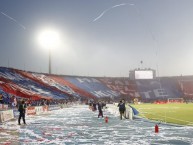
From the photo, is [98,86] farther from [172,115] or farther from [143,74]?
[172,115]

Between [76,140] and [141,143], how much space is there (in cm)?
336

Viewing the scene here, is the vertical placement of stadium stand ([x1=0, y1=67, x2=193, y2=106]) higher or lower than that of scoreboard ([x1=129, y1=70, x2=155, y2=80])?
lower

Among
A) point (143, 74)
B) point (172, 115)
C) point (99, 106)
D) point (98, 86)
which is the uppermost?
point (143, 74)

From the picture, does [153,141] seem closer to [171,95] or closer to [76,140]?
[76,140]

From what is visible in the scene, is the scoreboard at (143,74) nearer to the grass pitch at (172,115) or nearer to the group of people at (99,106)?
the group of people at (99,106)

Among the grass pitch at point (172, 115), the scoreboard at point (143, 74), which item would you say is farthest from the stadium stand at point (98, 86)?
the grass pitch at point (172, 115)

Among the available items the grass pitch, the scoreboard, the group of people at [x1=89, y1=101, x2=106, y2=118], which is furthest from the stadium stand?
the grass pitch

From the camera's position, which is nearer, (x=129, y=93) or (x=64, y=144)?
(x=64, y=144)

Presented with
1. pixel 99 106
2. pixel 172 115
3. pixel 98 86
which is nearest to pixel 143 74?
pixel 98 86

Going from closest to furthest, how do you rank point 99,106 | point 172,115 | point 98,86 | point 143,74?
point 172,115 → point 99,106 → point 98,86 → point 143,74

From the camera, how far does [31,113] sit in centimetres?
4756

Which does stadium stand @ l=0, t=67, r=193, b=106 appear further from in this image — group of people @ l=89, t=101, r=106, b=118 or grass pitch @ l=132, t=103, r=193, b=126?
grass pitch @ l=132, t=103, r=193, b=126

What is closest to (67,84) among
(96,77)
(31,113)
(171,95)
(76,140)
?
(96,77)

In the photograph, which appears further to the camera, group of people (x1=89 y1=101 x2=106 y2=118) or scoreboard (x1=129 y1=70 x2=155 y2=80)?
scoreboard (x1=129 y1=70 x2=155 y2=80)
